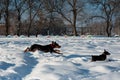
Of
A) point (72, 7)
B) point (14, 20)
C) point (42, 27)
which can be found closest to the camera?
point (72, 7)

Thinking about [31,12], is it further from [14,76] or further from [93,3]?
[14,76]

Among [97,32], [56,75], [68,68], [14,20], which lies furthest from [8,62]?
[97,32]

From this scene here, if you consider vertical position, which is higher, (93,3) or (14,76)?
(93,3)

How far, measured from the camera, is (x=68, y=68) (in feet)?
29.0

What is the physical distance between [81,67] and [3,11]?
1871 inches

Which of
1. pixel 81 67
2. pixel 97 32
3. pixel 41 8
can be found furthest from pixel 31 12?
pixel 81 67

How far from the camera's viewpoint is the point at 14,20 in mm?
59688

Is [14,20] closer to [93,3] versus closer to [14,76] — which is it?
[93,3]

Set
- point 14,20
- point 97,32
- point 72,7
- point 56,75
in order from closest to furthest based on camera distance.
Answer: point 56,75, point 72,7, point 14,20, point 97,32

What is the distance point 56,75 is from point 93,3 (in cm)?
4976

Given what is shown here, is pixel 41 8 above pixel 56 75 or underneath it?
above

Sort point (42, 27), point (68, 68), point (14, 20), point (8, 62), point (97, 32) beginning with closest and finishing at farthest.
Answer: point (68, 68), point (8, 62), point (14, 20), point (42, 27), point (97, 32)

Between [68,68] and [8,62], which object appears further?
[8,62]

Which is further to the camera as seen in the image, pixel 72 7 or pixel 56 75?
pixel 72 7
